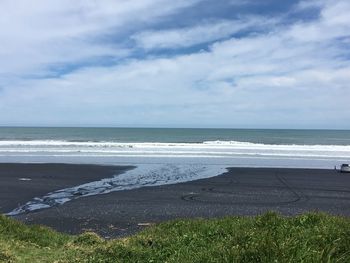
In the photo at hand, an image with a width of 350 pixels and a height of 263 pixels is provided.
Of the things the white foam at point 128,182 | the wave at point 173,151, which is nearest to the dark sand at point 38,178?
the white foam at point 128,182

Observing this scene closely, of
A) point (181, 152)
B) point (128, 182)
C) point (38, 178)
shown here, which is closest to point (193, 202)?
point (128, 182)

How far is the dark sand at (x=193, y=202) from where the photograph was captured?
11922 millimetres

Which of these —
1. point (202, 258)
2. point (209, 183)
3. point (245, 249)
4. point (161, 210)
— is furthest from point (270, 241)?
point (209, 183)

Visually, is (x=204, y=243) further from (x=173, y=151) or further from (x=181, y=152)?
(x=173, y=151)

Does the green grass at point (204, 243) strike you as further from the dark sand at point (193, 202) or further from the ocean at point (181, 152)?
the ocean at point (181, 152)

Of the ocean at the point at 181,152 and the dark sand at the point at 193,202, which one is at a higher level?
the ocean at the point at 181,152

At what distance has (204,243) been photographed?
670 cm

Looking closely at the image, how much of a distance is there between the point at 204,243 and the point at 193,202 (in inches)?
331

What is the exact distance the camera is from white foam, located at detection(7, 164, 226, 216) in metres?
15.0

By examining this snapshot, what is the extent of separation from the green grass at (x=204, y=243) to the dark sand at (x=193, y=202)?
2.66 m

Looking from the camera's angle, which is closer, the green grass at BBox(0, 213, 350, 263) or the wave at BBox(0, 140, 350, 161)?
the green grass at BBox(0, 213, 350, 263)

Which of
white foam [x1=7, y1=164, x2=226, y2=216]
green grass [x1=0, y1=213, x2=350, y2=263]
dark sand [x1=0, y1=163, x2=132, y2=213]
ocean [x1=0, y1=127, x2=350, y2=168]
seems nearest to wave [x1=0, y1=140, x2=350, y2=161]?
ocean [x1=0, y1=127, x2=350, y2=168]

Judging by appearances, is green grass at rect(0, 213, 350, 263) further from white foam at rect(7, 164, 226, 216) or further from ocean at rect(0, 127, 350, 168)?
ocean at rect(0, 127, 350, 168)

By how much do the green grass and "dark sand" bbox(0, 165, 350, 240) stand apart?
2.66m
